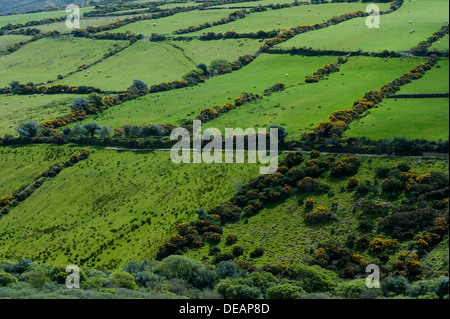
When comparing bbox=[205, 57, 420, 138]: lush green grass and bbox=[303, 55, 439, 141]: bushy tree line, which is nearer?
bbox=[303, 55, 439, 141]: bushy tree line

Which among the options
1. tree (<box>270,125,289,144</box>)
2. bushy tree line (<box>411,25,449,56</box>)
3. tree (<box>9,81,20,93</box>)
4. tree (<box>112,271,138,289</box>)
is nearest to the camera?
tree (<box>112,271,138,289</box>)

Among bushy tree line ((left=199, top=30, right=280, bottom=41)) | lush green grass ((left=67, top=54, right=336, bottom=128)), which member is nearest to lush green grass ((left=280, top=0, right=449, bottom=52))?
bushy tree line ((left=199, top=30, right=280, bottom=41))

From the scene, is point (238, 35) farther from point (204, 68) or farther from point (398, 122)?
point (398, 122)

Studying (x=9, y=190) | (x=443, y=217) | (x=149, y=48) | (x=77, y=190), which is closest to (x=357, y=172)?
(x=443, y=217)

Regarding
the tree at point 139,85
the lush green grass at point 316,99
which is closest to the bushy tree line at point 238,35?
the lush green grass at point 316,99

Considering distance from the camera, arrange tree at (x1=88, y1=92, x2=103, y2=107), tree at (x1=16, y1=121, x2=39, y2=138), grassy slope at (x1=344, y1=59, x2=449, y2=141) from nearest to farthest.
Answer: grassy slope at (x1=344, y1=59, x2=449, y2=141) < tree at (x1=16, y1=121, x2=39, y2=138) < tree at (x1=88, y1=92, x2=103, y2=107)

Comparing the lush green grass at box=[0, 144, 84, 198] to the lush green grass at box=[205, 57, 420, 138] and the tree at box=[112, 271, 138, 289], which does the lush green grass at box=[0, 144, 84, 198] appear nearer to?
the lush green grass at box=[205, 57, 420, 138]

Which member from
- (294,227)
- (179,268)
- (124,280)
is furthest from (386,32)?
(124,280)
